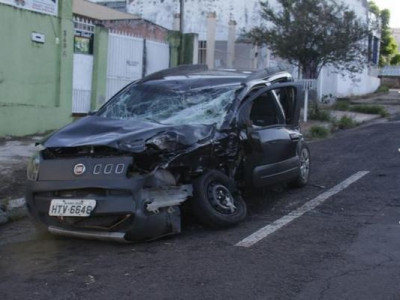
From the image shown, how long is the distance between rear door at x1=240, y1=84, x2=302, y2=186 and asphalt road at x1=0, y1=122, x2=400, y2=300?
1.58ft

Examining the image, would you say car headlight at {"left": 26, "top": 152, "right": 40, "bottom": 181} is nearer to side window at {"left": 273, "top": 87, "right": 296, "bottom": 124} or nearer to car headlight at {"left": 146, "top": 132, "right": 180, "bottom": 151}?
car headlight at {"left": 146, "top": 132, "right": 180, "bottom": 151}

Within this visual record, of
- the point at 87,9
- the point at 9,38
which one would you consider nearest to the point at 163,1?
the point at 87,9

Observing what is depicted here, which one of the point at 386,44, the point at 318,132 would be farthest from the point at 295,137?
the point at 386,44

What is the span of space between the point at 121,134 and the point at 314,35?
45.5 ft

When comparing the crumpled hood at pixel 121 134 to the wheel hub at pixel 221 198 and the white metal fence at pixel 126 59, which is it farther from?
the white metal fence at pixel 126 59

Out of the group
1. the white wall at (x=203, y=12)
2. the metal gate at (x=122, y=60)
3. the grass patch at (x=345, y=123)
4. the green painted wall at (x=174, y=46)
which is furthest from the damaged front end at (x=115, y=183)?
the white wall at (x=203, y=12)

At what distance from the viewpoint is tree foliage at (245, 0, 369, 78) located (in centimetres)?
1845

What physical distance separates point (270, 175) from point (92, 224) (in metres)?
2.57

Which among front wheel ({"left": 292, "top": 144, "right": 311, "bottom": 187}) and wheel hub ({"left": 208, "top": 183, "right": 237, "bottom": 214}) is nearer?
wheel hub ({"left": 208, "top": 183, "right": 237, "bottom": 214})

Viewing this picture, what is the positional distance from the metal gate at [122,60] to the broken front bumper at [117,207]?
8861mm

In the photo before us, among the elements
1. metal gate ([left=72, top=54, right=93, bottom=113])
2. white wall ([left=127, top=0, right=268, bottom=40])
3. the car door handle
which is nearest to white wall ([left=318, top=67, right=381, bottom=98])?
white wall ([left=127, top=0, right=268, bottom=40])

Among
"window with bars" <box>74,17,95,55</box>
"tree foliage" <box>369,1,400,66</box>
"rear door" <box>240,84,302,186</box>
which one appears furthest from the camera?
"tree foliage" <box>369,1,400,66</box>

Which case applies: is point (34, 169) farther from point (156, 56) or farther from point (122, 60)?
point (156, 56)

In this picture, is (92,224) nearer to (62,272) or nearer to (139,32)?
(62,272)
